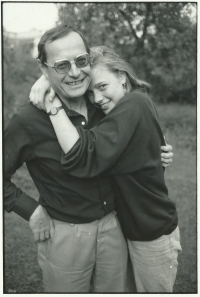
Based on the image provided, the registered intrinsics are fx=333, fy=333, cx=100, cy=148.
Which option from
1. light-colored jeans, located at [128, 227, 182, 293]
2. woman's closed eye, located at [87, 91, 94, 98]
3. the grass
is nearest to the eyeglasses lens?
woman's closed eye, located at [87, 91, 94, 98]

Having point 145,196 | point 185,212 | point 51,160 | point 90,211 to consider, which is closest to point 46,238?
point 90,211

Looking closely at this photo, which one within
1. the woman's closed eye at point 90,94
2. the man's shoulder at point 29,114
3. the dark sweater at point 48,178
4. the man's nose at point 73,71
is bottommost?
the dark sweater at point 48,178

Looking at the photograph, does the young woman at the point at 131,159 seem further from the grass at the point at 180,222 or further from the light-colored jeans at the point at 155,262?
the grass at the point at 180,222

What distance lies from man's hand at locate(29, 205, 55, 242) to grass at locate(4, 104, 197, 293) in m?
0.65

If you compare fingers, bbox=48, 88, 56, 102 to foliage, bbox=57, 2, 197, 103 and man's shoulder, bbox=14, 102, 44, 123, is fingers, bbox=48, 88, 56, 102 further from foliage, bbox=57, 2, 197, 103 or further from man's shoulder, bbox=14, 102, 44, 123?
foliage, bbox=57, 2, 197, 103

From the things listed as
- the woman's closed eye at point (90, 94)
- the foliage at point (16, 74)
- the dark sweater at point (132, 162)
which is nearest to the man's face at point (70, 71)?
the woman's closed eye at point (90, 94)

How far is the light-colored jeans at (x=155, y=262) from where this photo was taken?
1904mm

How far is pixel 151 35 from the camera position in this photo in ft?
10.8

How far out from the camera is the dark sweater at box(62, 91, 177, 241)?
1.60 meters

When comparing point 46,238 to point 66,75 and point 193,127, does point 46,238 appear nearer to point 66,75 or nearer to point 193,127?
point 66,75

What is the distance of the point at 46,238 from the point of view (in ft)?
6.11

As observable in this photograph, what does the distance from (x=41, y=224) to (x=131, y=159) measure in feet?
2.00

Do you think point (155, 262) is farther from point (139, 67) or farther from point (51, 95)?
point (139, 67)

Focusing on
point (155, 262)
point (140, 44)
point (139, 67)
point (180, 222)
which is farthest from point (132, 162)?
point (139, 67)
